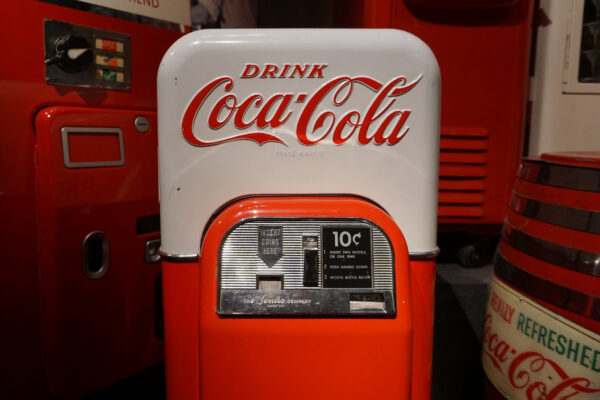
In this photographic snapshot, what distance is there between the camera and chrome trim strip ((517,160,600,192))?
3.94 feet

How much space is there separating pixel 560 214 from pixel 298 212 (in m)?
0.72

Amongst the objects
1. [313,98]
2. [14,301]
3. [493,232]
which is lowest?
[14,301]

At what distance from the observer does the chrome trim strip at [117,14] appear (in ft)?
5.38

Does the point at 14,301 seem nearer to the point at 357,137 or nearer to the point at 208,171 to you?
the point at 208,171

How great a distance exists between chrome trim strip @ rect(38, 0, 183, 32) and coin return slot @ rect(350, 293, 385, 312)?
1.40 metres

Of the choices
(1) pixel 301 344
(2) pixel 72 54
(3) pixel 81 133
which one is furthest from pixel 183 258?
(2) pixel 72 54

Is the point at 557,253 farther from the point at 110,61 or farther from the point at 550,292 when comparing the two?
the point at 110,61

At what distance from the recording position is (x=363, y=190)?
3.94 ft

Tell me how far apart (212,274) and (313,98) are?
1.66ft

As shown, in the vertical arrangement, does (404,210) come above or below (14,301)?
above

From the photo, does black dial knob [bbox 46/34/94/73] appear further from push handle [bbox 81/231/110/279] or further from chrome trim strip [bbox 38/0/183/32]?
push handle [bbox 81/231/110/279]

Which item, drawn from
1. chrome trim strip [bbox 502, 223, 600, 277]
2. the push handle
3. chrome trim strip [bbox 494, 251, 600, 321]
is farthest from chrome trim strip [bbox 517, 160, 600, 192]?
the push handle

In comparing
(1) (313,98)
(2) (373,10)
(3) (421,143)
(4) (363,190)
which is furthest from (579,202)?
(2) (373,10)

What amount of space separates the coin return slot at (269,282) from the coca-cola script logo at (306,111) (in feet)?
1.12
